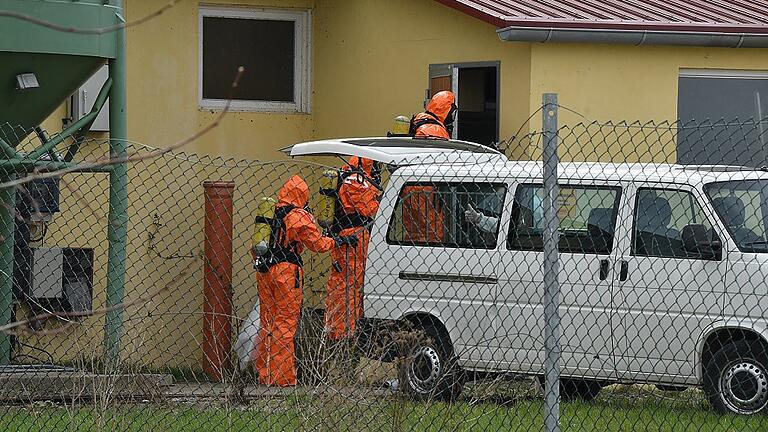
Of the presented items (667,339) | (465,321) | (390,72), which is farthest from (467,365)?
(390,72)

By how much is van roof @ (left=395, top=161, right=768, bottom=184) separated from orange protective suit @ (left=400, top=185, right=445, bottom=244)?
145 mm

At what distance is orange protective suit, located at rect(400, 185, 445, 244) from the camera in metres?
9.85

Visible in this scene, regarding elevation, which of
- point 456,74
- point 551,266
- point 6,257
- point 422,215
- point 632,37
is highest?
point 632,37

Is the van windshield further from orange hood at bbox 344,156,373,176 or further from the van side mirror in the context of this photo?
orange hood at bbox 344,156,373,176

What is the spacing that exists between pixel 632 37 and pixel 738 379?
158 inches

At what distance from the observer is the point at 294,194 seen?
11.2 meters

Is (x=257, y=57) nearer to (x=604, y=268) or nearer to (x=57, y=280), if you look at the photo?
(x=57, y=280)

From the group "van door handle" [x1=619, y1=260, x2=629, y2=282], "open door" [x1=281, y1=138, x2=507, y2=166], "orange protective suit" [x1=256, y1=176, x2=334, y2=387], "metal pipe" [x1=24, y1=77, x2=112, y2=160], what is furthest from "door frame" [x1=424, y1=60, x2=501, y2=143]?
"metal pipe" [x1=24, y1=77, x2=112, y2=160]

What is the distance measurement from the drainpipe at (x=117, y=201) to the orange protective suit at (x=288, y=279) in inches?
49.3

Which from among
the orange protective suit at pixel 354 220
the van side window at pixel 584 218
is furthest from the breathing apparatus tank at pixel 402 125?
the van side window at pixel 584 218

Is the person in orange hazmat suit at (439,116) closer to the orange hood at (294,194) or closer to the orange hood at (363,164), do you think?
the orange hood at (363,164)

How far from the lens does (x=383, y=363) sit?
7.73 metres

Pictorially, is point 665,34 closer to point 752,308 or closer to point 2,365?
point 752,308

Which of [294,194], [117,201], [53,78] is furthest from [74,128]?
[294,194]
